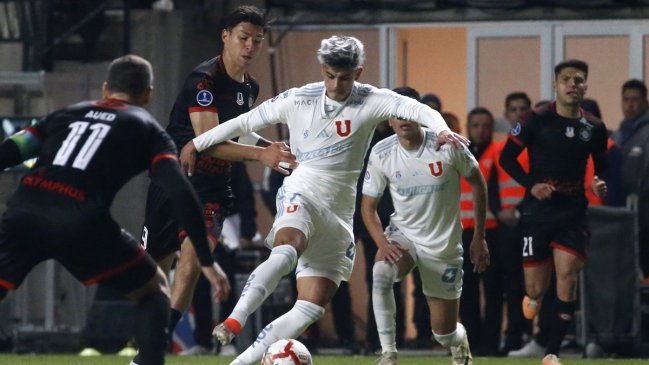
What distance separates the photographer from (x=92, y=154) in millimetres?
7887

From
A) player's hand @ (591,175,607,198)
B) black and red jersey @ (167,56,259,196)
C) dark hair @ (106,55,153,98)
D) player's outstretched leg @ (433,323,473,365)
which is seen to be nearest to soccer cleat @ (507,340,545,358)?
player's hand @ (591,175,607,198)

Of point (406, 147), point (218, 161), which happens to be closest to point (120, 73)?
point (218, 161)

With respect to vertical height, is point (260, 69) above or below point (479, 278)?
above

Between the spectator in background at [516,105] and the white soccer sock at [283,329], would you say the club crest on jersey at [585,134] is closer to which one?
the spectator in background at [516,105]

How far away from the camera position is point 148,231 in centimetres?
1062

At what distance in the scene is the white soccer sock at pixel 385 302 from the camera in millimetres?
10953

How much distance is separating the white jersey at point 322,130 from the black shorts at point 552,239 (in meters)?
3.09

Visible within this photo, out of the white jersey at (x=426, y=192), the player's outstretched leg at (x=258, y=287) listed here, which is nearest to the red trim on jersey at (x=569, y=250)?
the white jersey at (x=426, y=192)

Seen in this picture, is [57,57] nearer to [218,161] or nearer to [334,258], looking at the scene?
[218,161]

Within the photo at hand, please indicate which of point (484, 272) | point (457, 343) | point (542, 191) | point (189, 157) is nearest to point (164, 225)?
point (189, 157)

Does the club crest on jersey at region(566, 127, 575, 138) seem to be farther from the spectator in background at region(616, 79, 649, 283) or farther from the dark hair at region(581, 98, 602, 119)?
the spectator in background at region(616, 79, 649, 283)

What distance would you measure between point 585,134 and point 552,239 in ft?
2.82

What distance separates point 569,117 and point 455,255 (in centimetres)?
213

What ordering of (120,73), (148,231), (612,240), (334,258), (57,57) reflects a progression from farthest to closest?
(57,57)
(612,240)
(148,231)
(334,258)
(120,73)
